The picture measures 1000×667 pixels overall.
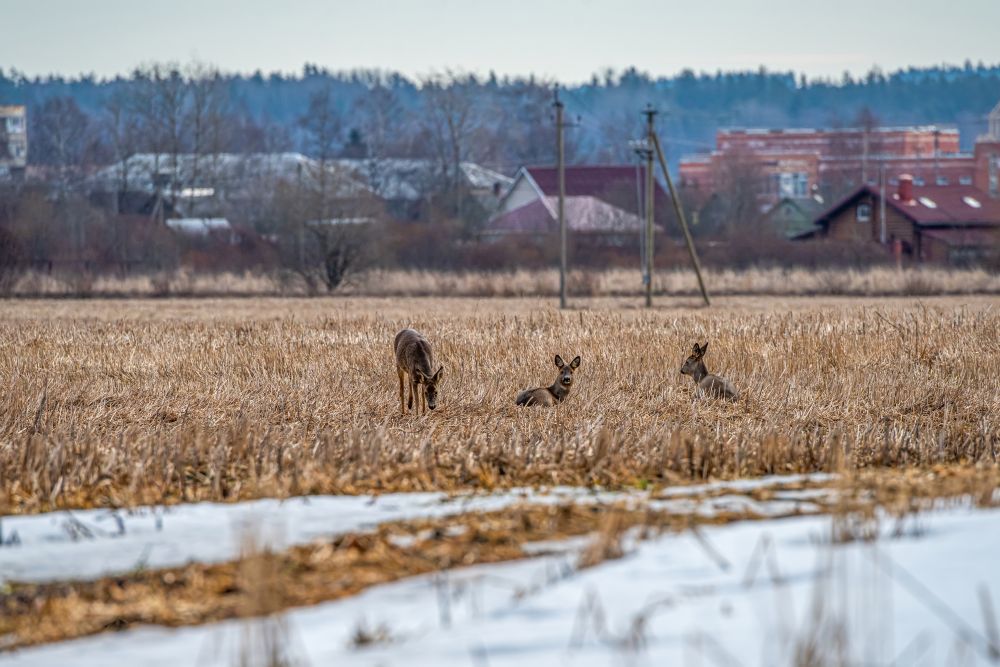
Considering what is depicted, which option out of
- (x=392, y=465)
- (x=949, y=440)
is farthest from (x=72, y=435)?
(x=949, y=440)

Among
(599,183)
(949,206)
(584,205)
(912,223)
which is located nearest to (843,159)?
(599,183)

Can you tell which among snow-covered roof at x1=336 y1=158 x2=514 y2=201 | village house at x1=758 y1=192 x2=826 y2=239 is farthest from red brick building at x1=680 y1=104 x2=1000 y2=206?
snow-covered roof at x1=336 y1=158 x2=514 y2=201

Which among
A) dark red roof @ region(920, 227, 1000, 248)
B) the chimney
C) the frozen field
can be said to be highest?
the chimney

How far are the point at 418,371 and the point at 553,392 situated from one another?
1.41 meters

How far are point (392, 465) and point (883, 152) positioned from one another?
445ft

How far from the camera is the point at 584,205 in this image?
80625 millimetres

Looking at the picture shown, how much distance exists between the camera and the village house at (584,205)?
2835 inches

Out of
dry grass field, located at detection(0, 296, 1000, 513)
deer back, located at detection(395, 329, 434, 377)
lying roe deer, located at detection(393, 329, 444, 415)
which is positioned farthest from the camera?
deer back, located at detection(395, 329, 434, 377)

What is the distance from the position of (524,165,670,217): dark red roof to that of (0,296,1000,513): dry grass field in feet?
188

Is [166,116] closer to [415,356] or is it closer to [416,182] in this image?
[416,182]

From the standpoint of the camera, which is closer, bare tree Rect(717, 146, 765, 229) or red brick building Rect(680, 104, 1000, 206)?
bare tree Rect(717, 146, 765, 229)

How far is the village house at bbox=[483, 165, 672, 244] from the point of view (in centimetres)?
7201

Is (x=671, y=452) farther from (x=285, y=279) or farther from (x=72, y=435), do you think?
(x=285, y=279)

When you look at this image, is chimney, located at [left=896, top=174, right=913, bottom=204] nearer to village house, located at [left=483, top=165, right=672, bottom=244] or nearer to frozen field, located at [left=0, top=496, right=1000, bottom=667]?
village house, located at [left=483, top=165, right=672, bottom=244]
